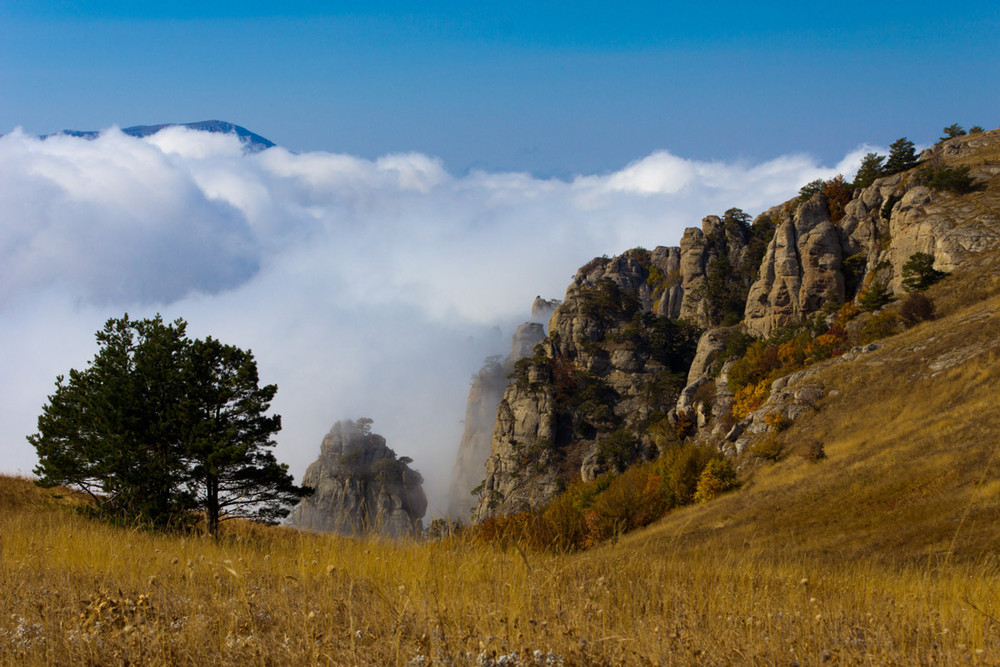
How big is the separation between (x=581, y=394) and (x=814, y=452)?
57214 millimetres

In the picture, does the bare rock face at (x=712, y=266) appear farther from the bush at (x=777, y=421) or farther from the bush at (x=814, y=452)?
the bush at (x=814, y=452)

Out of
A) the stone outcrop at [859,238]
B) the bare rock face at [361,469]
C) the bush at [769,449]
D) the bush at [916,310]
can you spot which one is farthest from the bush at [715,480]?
the bare rock face at [361,469]

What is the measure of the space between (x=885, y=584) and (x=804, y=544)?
12864 mm

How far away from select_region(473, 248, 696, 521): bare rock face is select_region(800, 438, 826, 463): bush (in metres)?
39.7

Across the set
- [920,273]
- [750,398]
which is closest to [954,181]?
[920,273]

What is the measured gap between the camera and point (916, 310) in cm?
4238

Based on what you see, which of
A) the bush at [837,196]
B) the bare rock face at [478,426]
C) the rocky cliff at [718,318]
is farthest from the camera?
the bare rock face at [478,426]

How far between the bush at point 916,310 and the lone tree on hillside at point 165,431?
A: 4193 cm

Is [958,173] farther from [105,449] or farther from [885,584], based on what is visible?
[105,449]

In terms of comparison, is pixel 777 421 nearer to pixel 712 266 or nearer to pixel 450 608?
pixel 450 608

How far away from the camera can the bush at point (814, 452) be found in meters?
28.6

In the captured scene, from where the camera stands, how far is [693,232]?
101938mm

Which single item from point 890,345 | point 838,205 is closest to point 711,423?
point 890,345

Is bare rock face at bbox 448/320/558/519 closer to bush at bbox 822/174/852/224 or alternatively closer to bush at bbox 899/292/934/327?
bush at bbox 822/174/852/224
